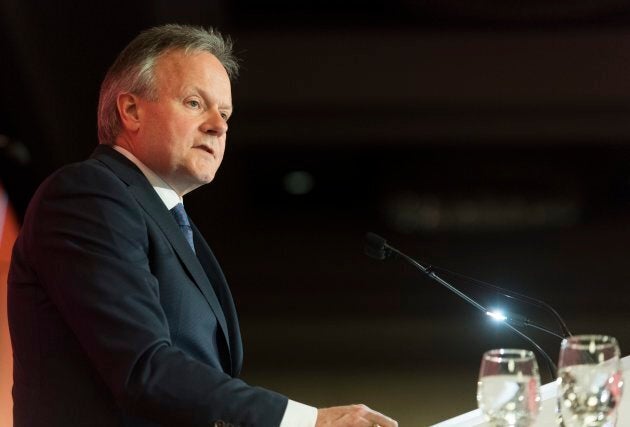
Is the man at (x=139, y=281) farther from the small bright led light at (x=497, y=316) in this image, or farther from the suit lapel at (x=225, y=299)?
the small bright led light at (x=497, y=316)

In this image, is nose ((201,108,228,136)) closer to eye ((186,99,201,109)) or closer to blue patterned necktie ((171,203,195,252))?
eye ((186,99,201,109))

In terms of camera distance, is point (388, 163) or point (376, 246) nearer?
point (376, 246)

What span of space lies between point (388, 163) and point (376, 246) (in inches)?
410

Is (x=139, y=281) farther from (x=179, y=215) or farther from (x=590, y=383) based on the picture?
(x=590, y=383)

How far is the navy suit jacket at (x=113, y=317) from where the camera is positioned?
1328mm

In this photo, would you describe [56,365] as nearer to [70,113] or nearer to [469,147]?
[70,113]

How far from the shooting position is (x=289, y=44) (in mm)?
7621

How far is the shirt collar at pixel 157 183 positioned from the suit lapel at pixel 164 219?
5 cm

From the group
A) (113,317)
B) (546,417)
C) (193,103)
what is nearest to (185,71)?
(193,103)

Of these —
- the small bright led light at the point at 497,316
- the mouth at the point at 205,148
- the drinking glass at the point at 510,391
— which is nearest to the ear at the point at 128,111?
the mouth at the point at 205,148

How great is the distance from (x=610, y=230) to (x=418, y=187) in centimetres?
331

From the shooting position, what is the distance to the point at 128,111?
1726 mm

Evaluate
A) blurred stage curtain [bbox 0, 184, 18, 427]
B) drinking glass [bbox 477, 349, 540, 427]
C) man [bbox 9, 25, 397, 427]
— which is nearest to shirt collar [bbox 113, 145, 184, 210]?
man [bbox 9, 25, 397, 427]

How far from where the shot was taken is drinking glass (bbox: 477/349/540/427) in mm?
1078
